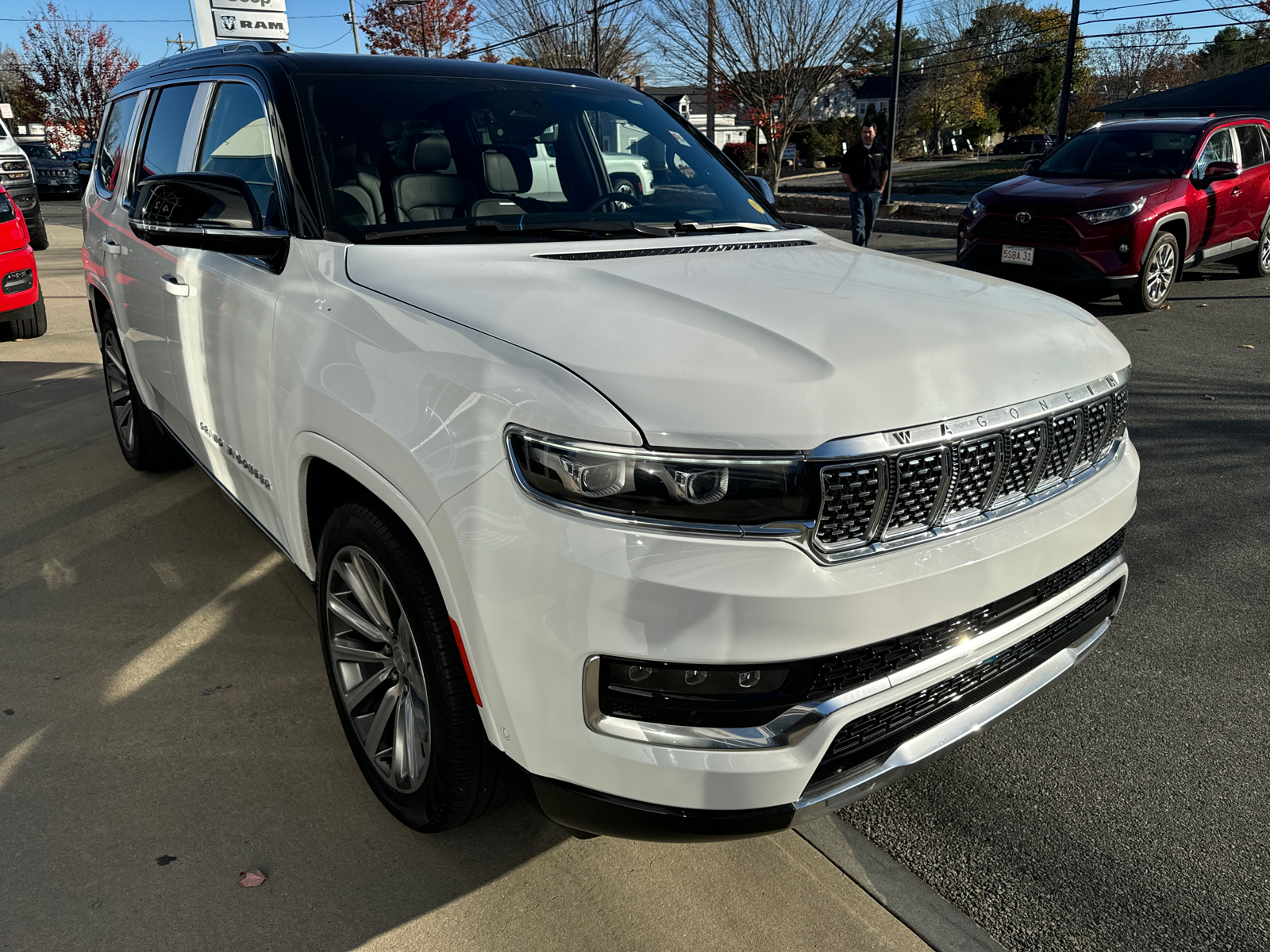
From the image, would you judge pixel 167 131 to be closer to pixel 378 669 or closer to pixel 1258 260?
pixel 378 669

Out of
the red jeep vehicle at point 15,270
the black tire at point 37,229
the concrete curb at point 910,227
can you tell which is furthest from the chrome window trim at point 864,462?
the black tire at point 37,229

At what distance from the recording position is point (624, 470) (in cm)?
167

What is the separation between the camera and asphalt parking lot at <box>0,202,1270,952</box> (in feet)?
7.06

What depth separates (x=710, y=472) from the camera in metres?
1.67

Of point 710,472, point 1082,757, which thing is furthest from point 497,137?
point 1082,757

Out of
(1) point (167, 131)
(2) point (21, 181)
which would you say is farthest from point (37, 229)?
(1) point (167, 131)

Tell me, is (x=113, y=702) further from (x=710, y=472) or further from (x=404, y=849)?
(x=710, y=472)

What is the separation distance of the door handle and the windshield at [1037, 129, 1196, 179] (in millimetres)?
8968

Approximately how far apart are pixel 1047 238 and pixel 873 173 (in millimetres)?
4282

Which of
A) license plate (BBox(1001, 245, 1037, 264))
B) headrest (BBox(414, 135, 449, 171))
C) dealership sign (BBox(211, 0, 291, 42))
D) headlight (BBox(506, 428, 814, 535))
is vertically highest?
dealership sign (BBox(211, 0, 291, 42))

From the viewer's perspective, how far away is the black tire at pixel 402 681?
1.99 metres

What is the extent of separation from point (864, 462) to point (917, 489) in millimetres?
164

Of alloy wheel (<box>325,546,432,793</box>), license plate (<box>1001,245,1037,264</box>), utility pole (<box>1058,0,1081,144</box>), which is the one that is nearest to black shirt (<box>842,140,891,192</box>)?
license plate (<box>1001,245,1037,264</box>)

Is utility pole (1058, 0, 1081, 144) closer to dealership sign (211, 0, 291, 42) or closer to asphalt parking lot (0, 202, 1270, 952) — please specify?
dealership sign (211, 0, 291, 42)
